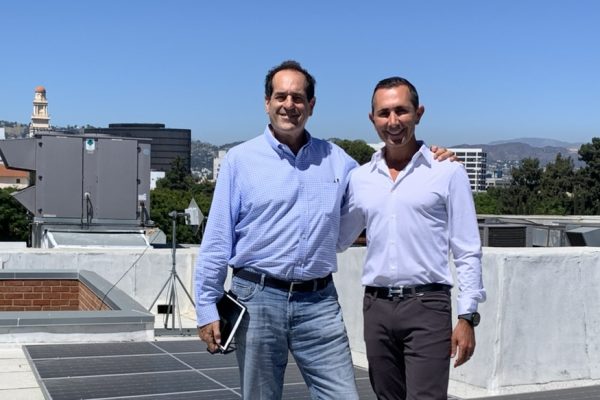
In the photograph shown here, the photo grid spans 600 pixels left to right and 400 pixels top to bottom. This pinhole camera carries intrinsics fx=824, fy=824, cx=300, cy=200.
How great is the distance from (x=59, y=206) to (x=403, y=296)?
43.1ft

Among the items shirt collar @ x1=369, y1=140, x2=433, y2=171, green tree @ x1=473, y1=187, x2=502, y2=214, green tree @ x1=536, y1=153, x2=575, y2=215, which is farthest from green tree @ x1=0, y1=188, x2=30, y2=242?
shirt collar @ x1=369, y1=140, x2=433, y2=171

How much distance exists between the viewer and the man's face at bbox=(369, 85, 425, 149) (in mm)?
3516

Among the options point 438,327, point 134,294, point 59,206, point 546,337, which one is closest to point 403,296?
point 438,327

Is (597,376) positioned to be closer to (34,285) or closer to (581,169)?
(34,285)

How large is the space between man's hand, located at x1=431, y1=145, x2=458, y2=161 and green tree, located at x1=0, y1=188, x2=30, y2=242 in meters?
62.4

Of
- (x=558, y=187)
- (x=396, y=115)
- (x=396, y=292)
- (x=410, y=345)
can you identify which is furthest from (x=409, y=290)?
(x=558, y=187)

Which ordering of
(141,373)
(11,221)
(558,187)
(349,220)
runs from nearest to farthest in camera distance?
(349,220) → (141,373) → (558,187) → (11,221)

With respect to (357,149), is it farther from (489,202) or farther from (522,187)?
(522,187)

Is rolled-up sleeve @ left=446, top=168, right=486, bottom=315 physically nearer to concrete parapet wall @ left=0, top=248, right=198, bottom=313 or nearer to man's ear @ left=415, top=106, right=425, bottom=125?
man's ear @ left=415, top=106, right=425, bottom=125

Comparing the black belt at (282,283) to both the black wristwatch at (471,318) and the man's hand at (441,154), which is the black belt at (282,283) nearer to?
the black wristwatch at (471,318)

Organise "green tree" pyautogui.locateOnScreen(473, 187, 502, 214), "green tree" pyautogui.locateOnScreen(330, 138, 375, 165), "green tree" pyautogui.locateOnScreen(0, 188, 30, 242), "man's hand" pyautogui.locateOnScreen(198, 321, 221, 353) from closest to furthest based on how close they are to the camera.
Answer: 1. "man's hand" pyautogui.locateOnScreen(198, 321, 221, 353)
2. "green tree" pyautogui.locateOnScreen(0, 188, 30, 242)
3. "green tree" pyautogui.locateOnScreen(473, 187, 502, 214)
4. "green tree" pyautogui.locateOnScreen(330, 138, 375, 165)

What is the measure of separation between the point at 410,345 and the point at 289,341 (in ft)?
1.75

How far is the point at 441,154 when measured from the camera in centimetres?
360

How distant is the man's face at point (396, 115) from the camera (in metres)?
3.52
